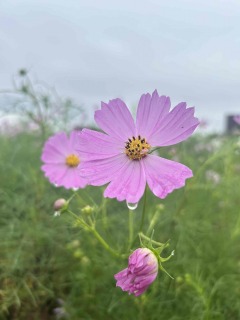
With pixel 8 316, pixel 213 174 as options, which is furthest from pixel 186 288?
pixel 213 174

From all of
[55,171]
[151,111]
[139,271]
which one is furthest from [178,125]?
[55,171]

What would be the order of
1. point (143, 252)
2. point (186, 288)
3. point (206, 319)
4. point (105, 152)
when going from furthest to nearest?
point (186, 288), point (206, 319), point (105, 152), point (143, 252)

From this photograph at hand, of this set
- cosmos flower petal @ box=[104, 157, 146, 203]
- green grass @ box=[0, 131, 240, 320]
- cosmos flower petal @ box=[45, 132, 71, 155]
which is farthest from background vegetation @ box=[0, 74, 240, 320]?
cosmos flower petal @ box=[104, 157, 146, 203]

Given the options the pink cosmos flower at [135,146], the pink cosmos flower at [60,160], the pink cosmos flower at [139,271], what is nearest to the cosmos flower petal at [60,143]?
the pink cosmos flower at [60,160]

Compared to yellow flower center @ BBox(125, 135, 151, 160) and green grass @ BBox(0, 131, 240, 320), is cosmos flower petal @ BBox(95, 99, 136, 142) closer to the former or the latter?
yellow flower center @ BBox(125, 135, 151, 160)

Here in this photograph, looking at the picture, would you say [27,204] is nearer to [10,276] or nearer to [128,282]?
[10,276]

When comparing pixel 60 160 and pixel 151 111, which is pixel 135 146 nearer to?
pixel 151 111
